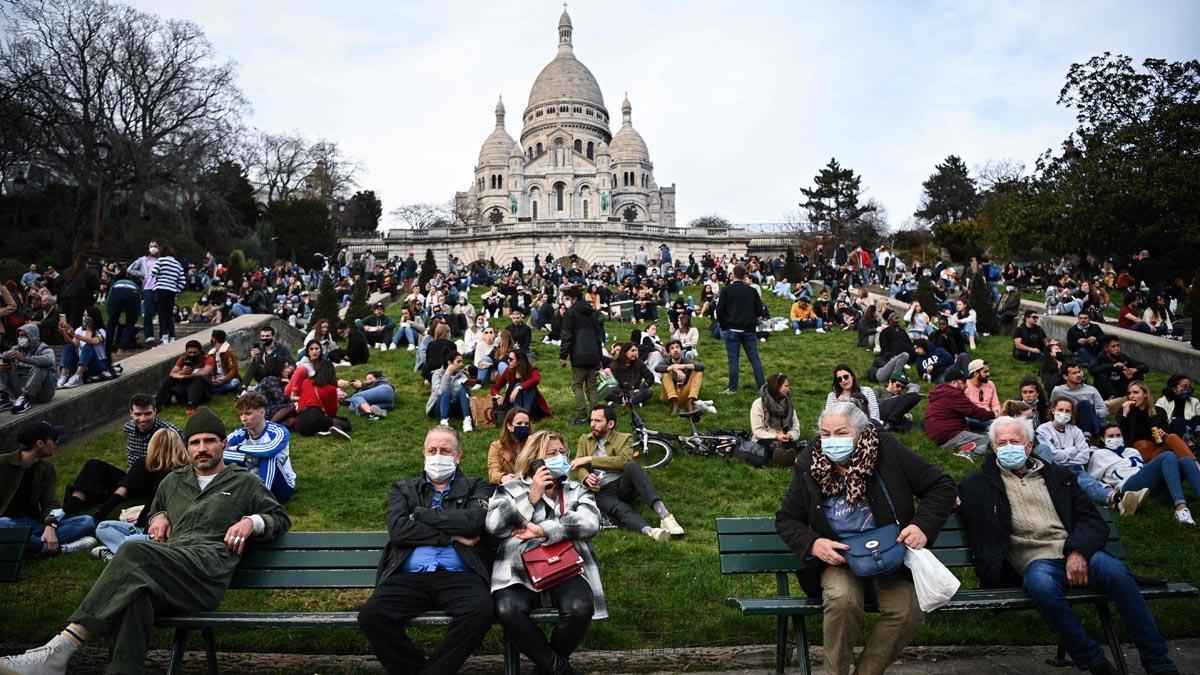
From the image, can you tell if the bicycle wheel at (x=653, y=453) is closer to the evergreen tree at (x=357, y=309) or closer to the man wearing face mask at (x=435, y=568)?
the man wearing face mask at (x=435, y=568)

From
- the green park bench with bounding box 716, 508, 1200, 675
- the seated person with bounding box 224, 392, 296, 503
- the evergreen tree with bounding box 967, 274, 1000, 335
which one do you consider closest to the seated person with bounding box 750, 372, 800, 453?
the green park bench with bounding box 716, 508, 1200, 675

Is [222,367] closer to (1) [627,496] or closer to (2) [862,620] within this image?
(1) [627,496]

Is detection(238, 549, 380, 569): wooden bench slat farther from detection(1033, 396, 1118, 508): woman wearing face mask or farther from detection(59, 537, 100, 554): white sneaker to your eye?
detection(1033, 396, 1118, 508): woman wearing face mask

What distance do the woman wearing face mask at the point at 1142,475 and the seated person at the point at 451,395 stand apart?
6.65 m

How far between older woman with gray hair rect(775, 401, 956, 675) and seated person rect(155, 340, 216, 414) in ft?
28.6

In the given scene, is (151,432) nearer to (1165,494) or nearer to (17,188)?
(1165,494)

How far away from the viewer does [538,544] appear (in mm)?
4445

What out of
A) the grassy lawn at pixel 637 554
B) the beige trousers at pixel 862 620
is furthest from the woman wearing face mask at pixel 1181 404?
the beige trousers at pixel 862 620

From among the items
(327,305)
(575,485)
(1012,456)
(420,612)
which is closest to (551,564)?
(575,485)

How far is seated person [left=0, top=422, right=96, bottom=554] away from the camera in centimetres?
590

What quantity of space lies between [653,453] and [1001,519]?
412cm

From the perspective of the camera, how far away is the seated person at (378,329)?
16120 millimetres

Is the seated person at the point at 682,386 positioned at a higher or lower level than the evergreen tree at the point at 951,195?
lower

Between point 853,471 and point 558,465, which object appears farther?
point 558,465
